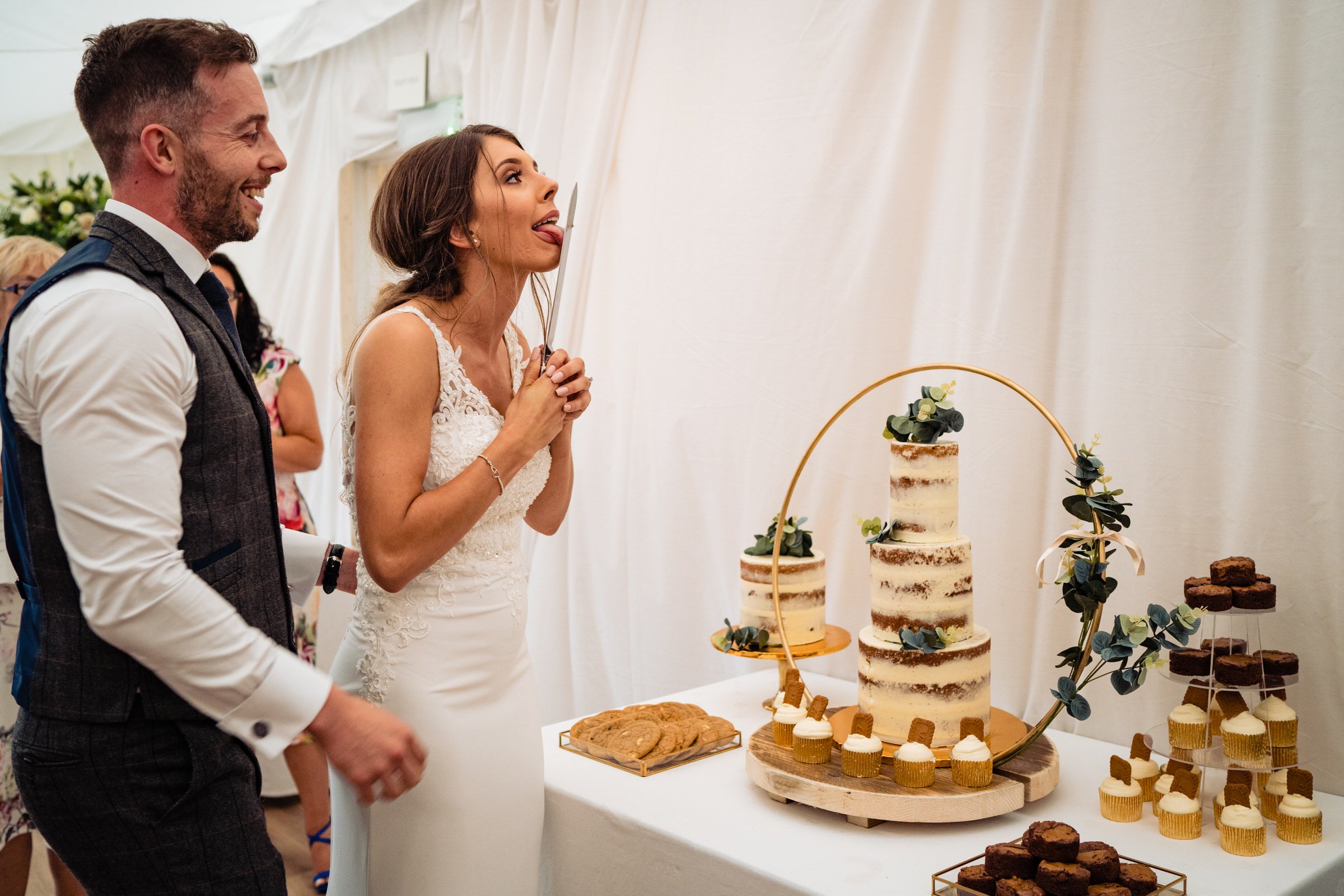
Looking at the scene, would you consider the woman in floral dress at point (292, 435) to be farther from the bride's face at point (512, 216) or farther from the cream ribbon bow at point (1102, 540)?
the cream ribbon bow at point (1102, 540)

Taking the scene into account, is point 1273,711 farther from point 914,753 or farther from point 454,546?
point 454,546

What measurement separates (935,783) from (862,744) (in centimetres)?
12

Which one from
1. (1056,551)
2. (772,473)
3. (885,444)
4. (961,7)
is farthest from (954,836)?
(961,7)

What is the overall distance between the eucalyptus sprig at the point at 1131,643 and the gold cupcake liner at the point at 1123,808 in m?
0.17

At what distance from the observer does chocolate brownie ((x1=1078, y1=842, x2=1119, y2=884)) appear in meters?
1.22

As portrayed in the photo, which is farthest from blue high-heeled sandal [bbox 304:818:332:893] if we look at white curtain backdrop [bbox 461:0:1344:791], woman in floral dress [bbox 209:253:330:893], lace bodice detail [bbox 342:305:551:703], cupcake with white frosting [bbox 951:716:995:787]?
cupcake with white frosting [bbox 951:716:995:787]

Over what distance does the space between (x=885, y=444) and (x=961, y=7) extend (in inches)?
35.7

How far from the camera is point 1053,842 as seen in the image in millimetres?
1232

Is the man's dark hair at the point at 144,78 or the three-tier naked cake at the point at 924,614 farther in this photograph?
the three-tier naked cake at the point at 924,614

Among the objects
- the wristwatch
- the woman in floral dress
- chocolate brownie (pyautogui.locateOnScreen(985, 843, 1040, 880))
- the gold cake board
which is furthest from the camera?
the woman in floral dress

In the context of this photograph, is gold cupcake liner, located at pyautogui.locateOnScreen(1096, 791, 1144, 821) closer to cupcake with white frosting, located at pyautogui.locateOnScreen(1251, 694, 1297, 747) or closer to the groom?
cupcake with white frosting, located at pyautogui.locateOnScreen(1251, 694, 1297, 747)

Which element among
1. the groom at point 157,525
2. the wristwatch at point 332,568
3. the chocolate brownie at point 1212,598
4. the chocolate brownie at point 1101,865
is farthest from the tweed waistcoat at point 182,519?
the chocolate brownie at point 1212,598

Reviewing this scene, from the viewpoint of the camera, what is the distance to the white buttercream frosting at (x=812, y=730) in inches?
63.4

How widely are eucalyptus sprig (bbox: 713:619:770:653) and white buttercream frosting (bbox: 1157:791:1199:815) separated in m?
0.76
